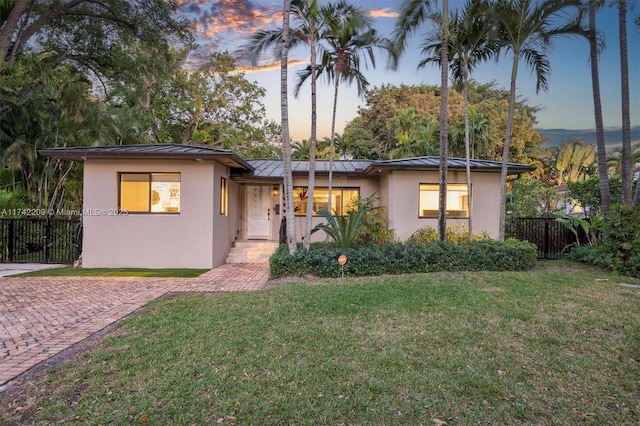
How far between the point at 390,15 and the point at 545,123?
20.8m

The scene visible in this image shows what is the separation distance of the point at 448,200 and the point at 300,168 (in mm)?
4969

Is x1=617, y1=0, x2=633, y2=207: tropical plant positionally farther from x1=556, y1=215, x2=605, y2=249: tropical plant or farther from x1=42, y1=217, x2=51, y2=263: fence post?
x1=42, y1=217, x2=51, y2=263: fence post

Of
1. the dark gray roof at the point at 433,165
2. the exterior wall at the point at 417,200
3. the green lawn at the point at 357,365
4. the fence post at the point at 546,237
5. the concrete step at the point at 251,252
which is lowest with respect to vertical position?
the green lawn at the point at 357,365

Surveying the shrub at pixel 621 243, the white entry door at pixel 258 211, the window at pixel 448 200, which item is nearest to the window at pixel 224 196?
the white entry door at pixel 258 211

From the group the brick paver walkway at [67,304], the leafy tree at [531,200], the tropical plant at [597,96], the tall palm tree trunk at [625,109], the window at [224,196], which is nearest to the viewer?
the brick paver walkway at [67,304]

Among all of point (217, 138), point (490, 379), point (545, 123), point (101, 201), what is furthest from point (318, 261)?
point (545, 123)

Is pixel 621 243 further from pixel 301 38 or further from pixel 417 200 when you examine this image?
pixel 301 38

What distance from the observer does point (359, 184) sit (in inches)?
476

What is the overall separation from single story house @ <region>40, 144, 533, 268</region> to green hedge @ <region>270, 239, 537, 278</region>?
2.12 m

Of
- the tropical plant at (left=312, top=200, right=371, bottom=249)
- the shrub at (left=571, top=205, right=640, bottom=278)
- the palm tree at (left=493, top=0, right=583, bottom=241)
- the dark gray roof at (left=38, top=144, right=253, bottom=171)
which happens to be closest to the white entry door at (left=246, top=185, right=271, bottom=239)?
the dark gray roof at (left=38, top=144, right=253, bottom=171)

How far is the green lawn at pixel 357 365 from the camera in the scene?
2.54 metres

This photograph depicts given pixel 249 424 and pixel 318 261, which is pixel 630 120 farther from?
pixel 249 424

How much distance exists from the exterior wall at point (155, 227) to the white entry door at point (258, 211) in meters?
3.27

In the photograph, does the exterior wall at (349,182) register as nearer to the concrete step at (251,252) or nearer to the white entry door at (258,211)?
the white entry door at (258,211)
